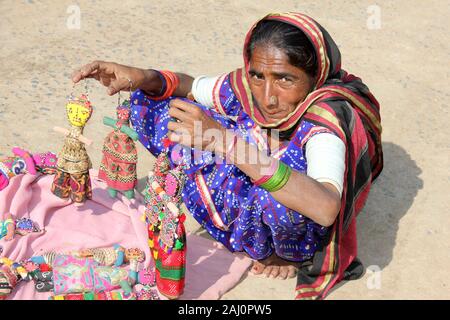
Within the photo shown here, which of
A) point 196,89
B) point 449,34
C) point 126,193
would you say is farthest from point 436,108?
point 126,193

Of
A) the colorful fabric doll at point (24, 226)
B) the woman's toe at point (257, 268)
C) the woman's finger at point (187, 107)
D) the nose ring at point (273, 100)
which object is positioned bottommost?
the woman's toe at point (257, 268)

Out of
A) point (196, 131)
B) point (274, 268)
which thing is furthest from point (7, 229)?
point (274, 268)

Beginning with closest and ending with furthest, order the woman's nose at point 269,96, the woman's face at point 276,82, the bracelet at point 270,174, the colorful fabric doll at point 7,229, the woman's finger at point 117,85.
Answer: the bracelet at point 270,174, the woman's face at point 276,82, the woman's nose at point 269,96, the colorful fabric doll at point 7,229, the woman's finger at point 117,85

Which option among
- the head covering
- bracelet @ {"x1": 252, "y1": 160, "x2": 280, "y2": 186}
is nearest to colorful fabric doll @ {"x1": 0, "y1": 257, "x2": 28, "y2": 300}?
bracelet @ {"x1": 252, "y1": 160, "x2": 280, "y2": 186}

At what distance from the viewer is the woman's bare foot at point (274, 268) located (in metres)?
4.19

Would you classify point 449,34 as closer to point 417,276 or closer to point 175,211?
point 417,276

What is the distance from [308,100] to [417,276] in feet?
4.58

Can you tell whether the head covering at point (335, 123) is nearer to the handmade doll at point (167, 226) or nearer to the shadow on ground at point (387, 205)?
the shadow on ground at point (387, 205)

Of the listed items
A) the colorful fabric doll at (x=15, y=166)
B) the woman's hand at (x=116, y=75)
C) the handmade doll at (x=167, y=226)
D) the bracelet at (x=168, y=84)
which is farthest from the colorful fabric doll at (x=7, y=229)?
the bracelet at (x=168, y=84)

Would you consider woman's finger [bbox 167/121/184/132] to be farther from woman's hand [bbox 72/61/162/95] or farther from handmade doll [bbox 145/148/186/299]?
woman's hand [bbox 72/61/162/95]

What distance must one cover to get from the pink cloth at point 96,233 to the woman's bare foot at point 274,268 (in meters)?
0.07

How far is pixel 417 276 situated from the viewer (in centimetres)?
430

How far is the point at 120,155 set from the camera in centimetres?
406
